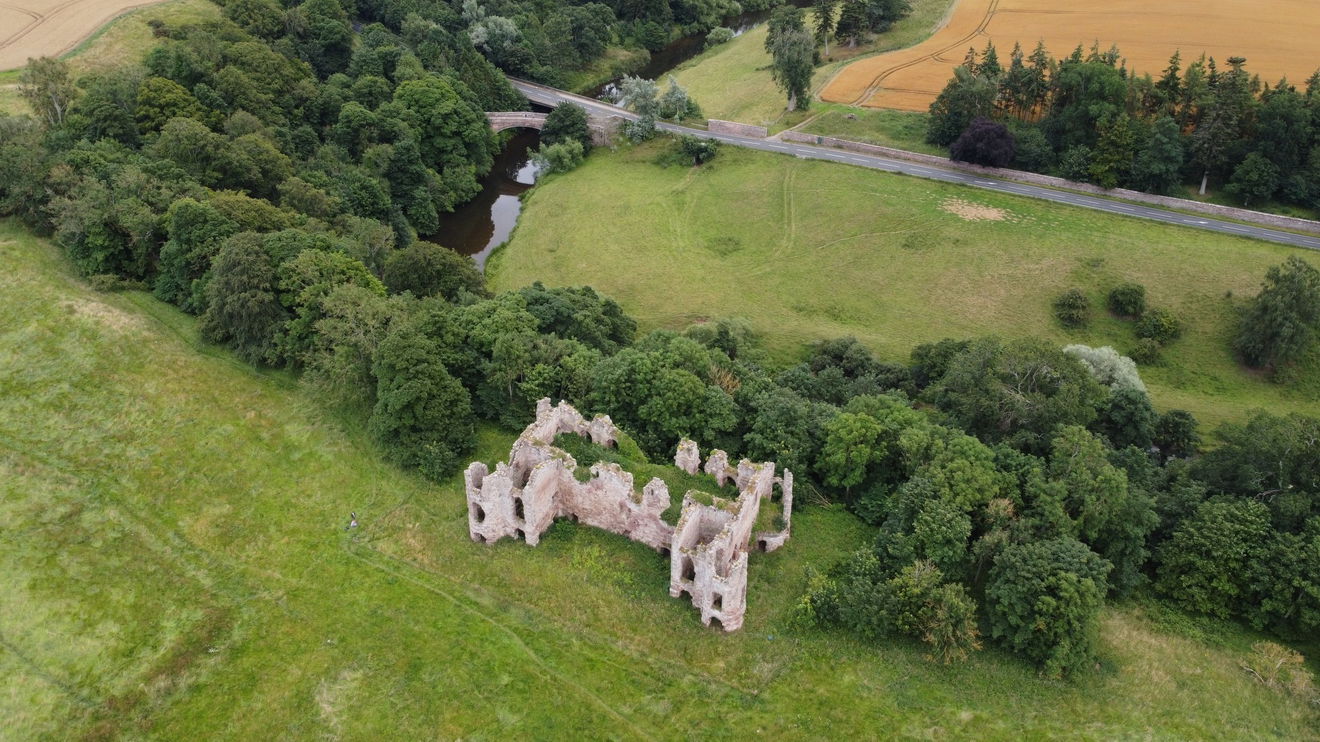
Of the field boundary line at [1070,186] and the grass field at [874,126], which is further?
the grass field at [874,126]

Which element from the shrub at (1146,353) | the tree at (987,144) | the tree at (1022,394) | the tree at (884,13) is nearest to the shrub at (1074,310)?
the shrub at (1146,353)

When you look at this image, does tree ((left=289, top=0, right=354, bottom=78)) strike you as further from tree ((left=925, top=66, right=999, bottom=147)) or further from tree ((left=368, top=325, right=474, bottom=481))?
tree ((left=925, top=66, right=999, bottom=147))

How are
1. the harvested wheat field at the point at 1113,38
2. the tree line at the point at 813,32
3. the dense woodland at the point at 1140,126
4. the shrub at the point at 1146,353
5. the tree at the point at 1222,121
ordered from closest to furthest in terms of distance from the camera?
the shrub at the point at 1146,353 → the dense woodland at the point at 1140,126 → the tree at the point at 1222,121 → the harvested wheat field at the point at 1113,38 → the tree line at the point at 813,32

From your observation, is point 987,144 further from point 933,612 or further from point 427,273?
point 933,612

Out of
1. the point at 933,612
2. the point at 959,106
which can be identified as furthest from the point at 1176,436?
the point at 959,106

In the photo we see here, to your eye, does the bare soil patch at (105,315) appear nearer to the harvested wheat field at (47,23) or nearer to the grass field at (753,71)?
the harvested wheat field at (47,23)

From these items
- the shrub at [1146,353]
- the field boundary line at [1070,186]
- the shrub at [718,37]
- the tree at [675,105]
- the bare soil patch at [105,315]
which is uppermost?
the shrub at [718,37]
